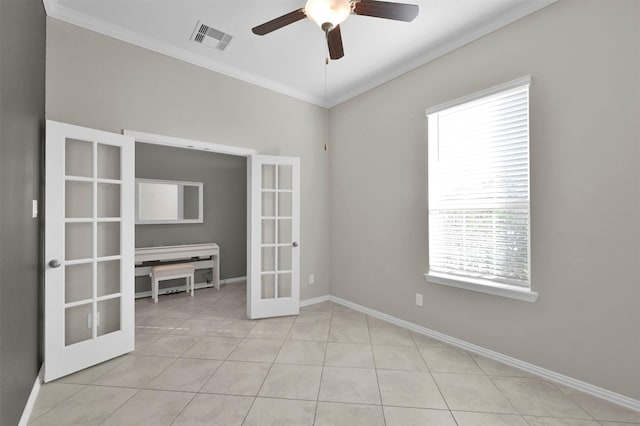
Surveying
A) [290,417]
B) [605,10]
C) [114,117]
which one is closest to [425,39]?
[605,10]

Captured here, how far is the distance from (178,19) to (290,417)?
3.33 m

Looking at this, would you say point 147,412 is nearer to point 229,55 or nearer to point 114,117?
point 114,117

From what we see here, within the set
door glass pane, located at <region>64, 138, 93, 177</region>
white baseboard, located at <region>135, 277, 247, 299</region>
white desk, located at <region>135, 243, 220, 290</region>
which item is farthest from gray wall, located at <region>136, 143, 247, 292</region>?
door glass pane, located at <region>64, 138, 93, 177</region>

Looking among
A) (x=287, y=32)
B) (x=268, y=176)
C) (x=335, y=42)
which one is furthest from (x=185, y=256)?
(x=335, y=42)

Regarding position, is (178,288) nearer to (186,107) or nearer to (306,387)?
(186,107)

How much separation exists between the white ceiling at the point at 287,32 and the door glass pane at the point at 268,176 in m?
1.10

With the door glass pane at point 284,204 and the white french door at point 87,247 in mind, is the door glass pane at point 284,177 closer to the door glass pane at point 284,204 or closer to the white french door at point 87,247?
the door glass pane at point 284,204

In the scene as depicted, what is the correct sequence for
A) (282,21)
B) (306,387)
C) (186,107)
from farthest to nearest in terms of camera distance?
(186,107) < (306,387) < (282,21)

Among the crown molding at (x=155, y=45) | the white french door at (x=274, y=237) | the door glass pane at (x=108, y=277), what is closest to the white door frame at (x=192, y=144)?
the white french door at (x=274, y=237)

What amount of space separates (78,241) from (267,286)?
199 cm

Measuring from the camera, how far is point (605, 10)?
1.91 m

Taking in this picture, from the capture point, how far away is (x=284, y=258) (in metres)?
3.71

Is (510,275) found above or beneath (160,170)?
beneath

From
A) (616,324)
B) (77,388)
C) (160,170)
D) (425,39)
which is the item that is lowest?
(77,388)
